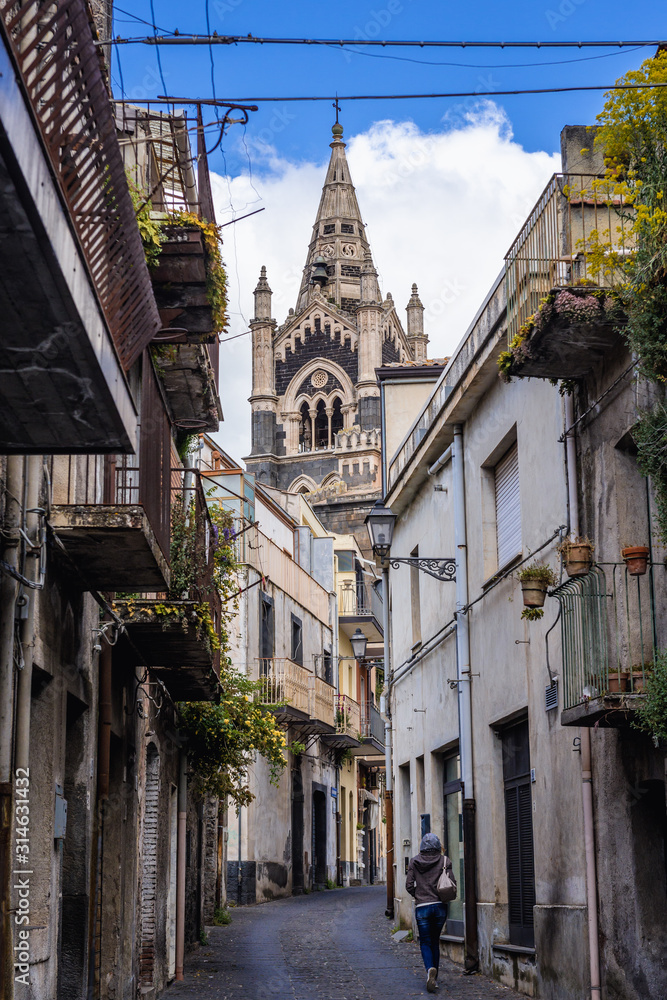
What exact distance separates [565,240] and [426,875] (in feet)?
20.8

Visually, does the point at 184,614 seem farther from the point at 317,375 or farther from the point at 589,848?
the point at 317,375

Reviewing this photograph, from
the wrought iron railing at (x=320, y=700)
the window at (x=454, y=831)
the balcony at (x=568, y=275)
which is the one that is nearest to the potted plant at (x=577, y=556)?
the balcony at (x=568, y=275)

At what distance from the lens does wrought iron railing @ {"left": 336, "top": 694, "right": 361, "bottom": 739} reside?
1527 inches

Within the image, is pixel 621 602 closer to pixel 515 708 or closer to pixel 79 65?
pixel 515 708

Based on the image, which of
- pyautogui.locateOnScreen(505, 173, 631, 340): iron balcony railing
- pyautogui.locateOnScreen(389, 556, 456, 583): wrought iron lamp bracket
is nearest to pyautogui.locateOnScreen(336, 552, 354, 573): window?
pyautogui.locateOnScreen(389, 556, 456, 583): wrought iron lamp bracket

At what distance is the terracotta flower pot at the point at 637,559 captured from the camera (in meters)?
9.35

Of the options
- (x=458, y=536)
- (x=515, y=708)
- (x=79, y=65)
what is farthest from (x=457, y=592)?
(x=79, y=65)

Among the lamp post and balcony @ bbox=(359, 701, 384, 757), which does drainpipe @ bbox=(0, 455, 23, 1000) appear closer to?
the lamp post

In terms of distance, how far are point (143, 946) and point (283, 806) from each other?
20.3 metres

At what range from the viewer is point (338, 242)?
10706 cm

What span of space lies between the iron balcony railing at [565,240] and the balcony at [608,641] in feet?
7.45

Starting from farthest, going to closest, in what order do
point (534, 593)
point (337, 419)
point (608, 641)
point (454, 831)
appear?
point (337, 419) → point (454, 831) → point (534, 593) → point (608, 641)

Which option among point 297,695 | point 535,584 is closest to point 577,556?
point 535,584

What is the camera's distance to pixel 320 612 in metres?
40.0
